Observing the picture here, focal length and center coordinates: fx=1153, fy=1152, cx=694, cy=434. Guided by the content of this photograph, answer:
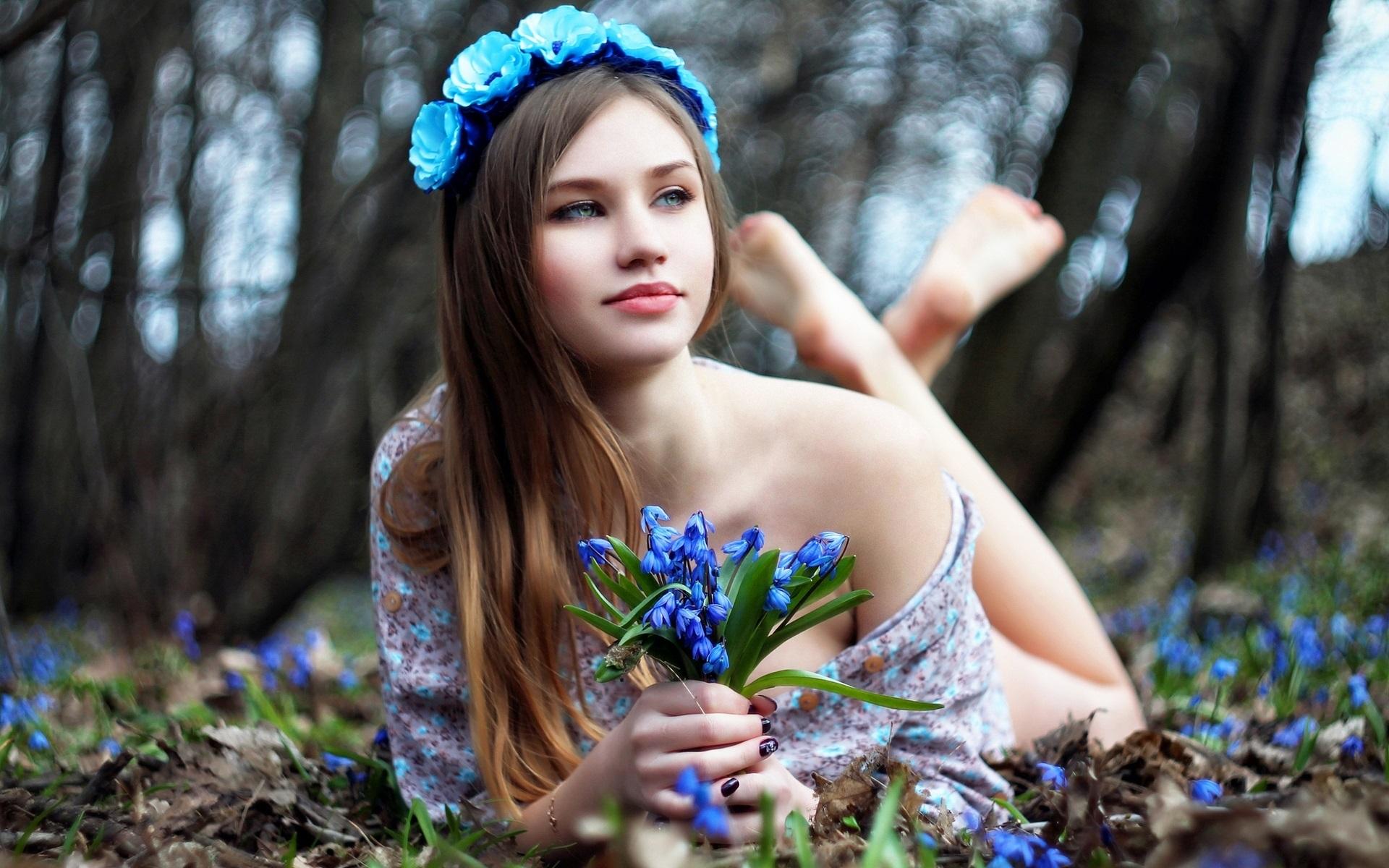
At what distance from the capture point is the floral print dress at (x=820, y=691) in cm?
224

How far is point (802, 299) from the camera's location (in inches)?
132

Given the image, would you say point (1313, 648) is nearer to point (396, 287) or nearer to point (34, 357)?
point (396, 287)

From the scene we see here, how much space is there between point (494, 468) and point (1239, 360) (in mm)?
3433

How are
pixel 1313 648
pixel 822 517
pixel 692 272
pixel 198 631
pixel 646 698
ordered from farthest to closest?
1. pixel 198 631
2. pixel 1313 648
3. pixel 822 517
4. pixel 692 272
5. pixel 646 698

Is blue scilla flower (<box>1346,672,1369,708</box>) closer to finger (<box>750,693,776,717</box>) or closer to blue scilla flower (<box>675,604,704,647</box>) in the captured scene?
finger (<box>750,693,776,717</box>)

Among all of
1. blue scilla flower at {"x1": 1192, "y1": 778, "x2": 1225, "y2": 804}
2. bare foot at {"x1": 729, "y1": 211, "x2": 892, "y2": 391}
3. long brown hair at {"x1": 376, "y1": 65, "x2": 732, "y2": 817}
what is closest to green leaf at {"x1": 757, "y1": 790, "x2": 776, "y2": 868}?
blue scilla flower at {"x1": 1192, "y1": 778, "x2": 1225, "y2": 804}

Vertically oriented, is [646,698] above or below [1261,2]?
below

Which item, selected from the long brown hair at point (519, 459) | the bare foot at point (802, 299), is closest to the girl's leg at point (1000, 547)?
the bare foot at point (802, 299)

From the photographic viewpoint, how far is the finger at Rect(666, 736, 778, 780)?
1.56 m

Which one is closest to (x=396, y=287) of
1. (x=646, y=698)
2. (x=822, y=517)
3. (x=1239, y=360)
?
(x=1239, y=360)

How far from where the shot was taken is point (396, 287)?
20.9 ft

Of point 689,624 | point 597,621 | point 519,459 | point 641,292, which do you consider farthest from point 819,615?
point 519,459

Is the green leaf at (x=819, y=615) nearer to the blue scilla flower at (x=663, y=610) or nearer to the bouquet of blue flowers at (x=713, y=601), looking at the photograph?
the bouquet of blue flowers at (x=713, y=601)

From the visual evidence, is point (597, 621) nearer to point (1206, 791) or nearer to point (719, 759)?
point (719, 759)
